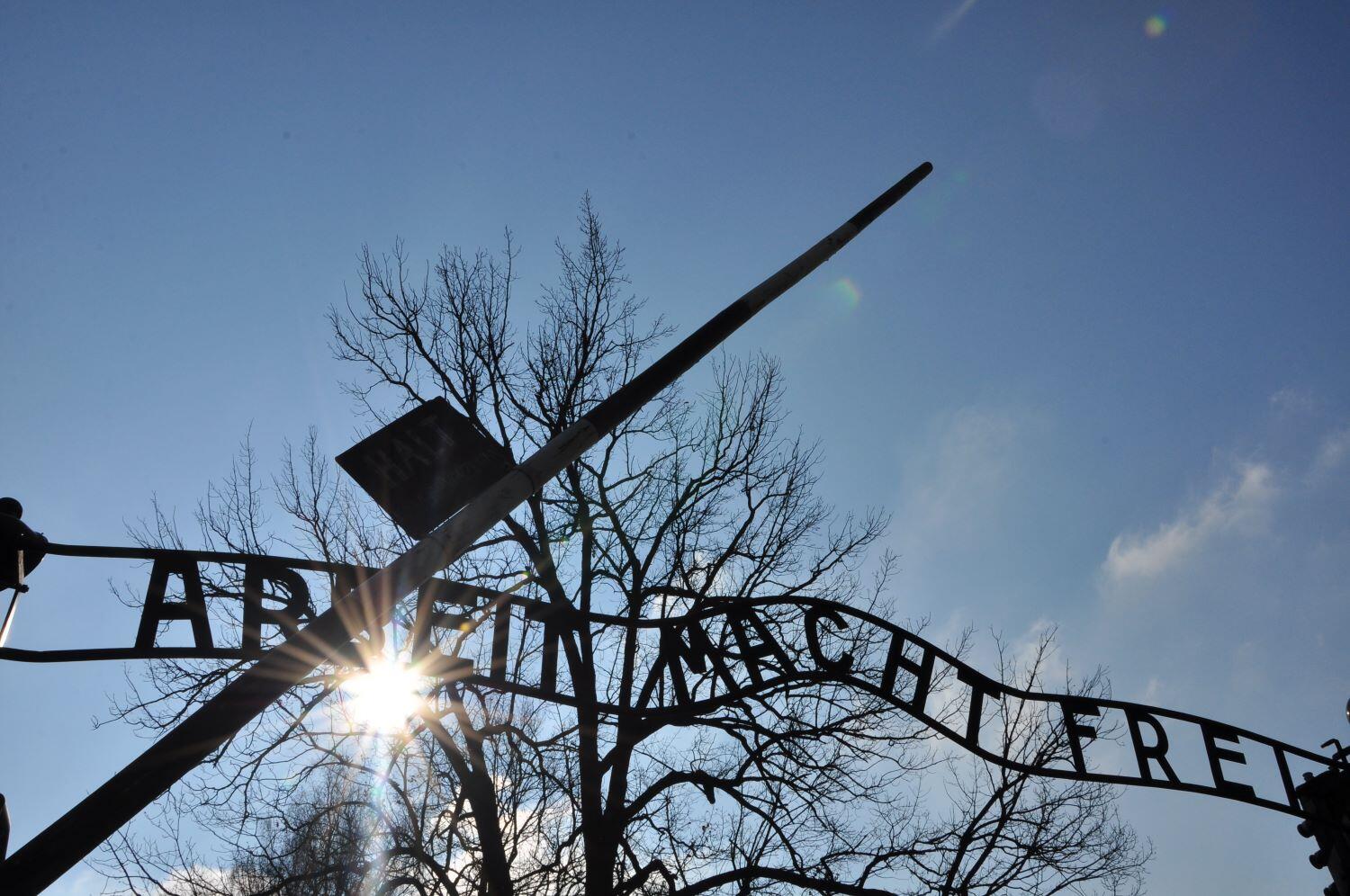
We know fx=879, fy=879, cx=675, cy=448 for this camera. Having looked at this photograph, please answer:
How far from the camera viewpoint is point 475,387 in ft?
46.8

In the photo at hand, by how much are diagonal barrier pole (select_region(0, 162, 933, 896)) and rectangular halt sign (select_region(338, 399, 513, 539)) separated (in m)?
0.12

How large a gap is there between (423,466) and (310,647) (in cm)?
105

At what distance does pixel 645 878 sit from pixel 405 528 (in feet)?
29.1

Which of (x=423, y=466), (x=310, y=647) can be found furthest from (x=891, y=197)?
(x=310, y=647)

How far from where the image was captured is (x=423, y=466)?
12.7ft

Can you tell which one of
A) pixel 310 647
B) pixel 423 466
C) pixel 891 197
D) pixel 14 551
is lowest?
pixel 310 647

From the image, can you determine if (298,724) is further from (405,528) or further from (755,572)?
(405,528)

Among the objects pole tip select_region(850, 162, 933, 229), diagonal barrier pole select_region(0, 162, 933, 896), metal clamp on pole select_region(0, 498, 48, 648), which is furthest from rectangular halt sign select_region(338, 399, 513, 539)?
pole tip select_region(850, 162, 933, 229)

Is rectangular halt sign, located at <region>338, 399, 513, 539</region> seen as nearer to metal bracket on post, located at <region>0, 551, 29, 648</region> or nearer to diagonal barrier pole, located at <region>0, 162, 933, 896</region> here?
diagonal barrier pole, located at <region>0, 162, 933, 896</region>

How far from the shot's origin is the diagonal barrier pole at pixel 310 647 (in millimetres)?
2482

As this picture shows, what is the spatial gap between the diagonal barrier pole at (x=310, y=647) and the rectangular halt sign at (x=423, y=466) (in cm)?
12

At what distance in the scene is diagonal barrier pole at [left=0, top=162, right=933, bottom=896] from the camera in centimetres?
248

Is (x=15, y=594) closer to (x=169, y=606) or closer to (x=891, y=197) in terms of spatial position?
(x=169, y=606)

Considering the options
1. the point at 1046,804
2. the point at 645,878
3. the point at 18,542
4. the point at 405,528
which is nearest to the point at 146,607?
the point at 18,542
